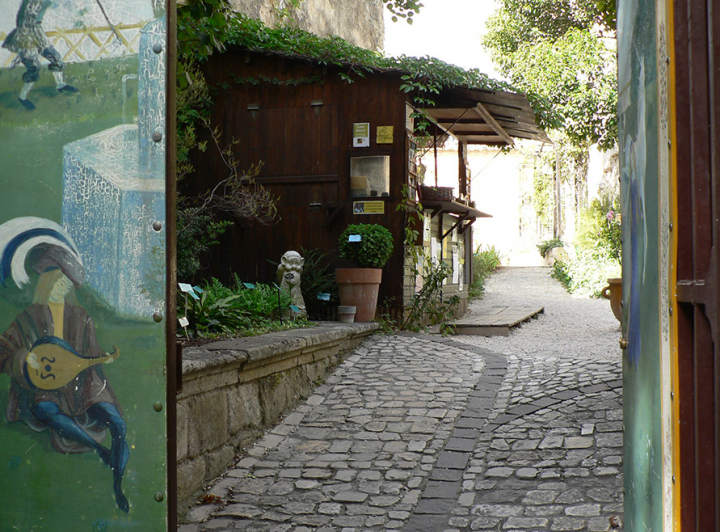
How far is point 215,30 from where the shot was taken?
571cm

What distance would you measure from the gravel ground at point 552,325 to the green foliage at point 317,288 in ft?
6.38

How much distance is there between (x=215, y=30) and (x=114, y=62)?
3.50 m

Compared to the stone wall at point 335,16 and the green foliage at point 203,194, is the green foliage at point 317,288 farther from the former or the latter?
the stone wall at point 335,16

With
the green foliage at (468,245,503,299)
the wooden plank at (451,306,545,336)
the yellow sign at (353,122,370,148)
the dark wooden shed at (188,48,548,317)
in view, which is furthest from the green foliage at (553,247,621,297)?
the yellow sign at (353,122,370,148)

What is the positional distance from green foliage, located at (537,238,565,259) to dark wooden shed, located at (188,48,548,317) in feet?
42.4

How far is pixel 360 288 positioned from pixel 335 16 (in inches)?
530

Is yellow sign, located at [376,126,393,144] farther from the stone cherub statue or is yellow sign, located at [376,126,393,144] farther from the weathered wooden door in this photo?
the weathered wooden door

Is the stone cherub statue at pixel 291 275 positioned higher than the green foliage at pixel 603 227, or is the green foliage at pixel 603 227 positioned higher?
the green foliage at pixel 603 227

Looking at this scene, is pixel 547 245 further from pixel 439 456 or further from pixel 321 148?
pixel 439 456

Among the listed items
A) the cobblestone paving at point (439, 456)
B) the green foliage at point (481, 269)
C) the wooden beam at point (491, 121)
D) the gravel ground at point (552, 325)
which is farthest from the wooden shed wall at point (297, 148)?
the green foliage at point (481, 269)

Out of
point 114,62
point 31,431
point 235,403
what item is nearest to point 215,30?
point 235,403

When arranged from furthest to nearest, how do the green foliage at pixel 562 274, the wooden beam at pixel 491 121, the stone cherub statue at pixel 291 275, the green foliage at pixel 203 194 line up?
the green foliage at pixel 562 274 → the wooden beam at pixel 491 121 → the green foliage at pixel 203 194 → the stone cherub statue at pixel 291 275

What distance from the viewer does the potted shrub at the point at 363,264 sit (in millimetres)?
9359

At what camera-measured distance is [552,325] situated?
12.0m
